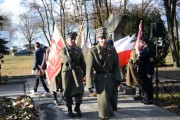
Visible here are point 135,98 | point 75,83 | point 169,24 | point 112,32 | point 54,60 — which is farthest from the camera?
point 169,24

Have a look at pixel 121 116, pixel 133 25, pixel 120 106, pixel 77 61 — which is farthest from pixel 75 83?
pixel 133 25

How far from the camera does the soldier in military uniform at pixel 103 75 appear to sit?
7.53 m

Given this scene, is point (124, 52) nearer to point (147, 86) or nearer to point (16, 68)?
point (147, 86)

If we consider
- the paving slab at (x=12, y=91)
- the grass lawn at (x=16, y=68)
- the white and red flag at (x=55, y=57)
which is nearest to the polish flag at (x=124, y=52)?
the white and red flag at (x=55, y=57)

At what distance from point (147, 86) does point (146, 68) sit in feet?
1.60

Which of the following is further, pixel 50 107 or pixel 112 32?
pixel 112 32

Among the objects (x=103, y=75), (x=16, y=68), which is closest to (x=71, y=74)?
(x=103, y=75)

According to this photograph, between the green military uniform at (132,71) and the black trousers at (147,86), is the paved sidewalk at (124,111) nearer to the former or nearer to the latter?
the black trousers at (147,86)

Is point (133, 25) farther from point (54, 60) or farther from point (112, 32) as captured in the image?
point (54, 60)

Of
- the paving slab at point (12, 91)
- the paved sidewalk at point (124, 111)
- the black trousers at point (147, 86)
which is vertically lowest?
the paving slab at point (12, 91)

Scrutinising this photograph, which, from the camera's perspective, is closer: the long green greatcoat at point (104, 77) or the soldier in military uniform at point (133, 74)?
the long green greatcoat at point (104, 77)

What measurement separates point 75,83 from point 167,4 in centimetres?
1954

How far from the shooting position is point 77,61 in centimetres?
874

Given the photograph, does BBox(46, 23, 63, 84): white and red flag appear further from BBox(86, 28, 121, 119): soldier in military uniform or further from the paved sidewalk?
BBox(86, 28, 121, 119): soldier in military uniform
